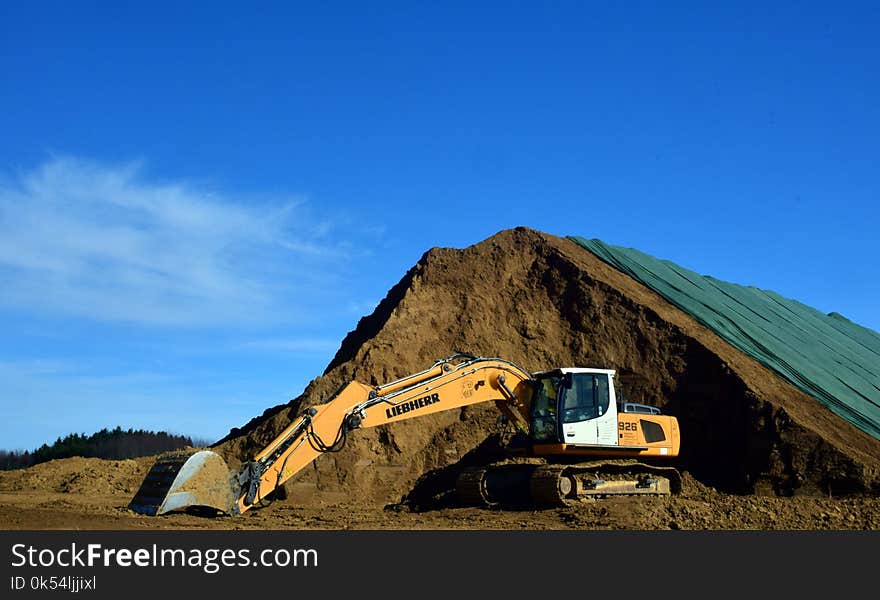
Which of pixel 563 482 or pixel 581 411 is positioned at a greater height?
pixel 581 411

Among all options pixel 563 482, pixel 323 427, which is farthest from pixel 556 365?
pixel 323 427

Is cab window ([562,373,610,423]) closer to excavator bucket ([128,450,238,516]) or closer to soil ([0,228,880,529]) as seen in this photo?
soil ([0,228,880,529])

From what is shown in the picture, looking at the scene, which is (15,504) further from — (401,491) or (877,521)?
(877,521)

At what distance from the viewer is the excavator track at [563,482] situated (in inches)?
632

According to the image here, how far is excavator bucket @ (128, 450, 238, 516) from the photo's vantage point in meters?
12.1

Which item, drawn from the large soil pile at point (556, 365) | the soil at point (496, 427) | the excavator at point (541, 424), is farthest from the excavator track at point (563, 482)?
the large soil pile at point (556, 365)

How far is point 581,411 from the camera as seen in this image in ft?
53.8

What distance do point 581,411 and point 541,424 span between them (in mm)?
873

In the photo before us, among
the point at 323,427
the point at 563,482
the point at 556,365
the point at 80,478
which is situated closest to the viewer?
the point at 323,427

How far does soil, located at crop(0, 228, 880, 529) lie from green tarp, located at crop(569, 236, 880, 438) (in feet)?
2.23

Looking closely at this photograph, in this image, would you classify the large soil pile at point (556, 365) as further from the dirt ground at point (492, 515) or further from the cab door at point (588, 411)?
the cab door at point (588, 411)

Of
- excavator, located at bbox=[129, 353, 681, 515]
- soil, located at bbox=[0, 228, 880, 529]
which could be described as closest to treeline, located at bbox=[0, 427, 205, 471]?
soil, located at bbox=[0, 228, 880, 529]

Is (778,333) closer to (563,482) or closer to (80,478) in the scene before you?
(563,482)
